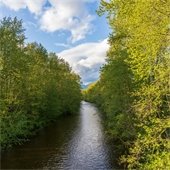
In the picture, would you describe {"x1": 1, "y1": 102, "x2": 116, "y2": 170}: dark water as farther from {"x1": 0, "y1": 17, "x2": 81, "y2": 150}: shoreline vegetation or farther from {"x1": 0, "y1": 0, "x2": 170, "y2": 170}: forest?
{"x1": 0, "y1": 17, "x2": 81, "y2": 150}: shoreline vegetation

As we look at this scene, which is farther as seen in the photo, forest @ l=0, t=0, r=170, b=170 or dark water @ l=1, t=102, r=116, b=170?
dark water @ l=1, t=102, r=116, b=170

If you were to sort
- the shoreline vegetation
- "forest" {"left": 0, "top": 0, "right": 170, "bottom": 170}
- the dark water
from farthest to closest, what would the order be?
the shoreline vegetation < the dark water < "forest" {"left": 0, "top": 0, "right": 170, "bottom": 170}

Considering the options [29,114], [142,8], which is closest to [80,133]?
[29,114]

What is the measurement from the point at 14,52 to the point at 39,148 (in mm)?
13934

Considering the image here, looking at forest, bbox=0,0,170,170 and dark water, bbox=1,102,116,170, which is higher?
forest, bbox=0,0,170,170

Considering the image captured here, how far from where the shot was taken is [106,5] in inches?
902

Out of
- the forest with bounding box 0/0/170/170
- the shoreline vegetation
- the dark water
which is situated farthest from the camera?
the shoreline vegetation

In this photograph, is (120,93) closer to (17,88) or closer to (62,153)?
(62,153)

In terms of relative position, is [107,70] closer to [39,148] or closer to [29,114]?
[39,148]

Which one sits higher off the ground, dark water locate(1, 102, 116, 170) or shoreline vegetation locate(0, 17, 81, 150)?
shoreline vegetation locate(0, 17, 81, 150)

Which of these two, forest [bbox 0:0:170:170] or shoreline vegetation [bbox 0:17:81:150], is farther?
shoreline vegetation [bbox 0:17:81:150]

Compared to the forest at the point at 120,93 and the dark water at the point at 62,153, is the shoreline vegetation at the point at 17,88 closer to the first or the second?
the forest at the point at 120,93

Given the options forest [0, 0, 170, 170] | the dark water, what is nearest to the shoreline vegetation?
forest [0, 0, 170, 170]

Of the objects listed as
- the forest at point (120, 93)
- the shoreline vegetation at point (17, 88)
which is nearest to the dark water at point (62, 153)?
the forest at point (120, 93)
